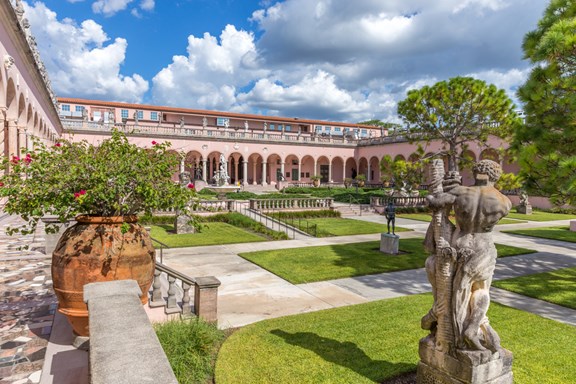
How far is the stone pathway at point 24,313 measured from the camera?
4270mm

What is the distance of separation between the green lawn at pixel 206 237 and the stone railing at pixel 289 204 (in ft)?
14.2

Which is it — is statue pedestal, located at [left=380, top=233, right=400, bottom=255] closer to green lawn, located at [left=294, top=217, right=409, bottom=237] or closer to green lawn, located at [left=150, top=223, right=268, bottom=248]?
green lawn, located at [left=294, top=217, right=409, bottom=237]

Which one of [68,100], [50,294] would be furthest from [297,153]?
[50,294]

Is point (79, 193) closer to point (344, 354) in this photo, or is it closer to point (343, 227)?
point (344, 354)

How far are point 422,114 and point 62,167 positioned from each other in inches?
961

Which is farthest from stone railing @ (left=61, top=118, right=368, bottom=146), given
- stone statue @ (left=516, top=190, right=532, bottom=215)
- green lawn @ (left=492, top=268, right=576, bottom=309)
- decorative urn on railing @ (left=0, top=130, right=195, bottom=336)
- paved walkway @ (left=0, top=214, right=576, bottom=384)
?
green lawn @ (left=492, top=268, right=576, bottom=309)

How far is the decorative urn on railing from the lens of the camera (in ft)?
14.0

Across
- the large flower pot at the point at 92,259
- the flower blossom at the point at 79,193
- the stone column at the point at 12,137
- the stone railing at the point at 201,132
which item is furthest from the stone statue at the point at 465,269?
the stone railing at the point at 201,132

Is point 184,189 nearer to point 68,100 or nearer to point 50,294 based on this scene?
point 50,294

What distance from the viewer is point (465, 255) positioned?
144 inches

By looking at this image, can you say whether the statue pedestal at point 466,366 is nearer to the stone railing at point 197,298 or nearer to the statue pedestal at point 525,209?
the stone railing at point 197,298

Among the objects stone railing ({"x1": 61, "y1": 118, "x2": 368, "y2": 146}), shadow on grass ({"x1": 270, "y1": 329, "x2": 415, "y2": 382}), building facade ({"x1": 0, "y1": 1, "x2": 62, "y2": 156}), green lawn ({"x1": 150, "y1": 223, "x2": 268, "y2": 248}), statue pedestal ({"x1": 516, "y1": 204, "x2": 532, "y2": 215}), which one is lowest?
shadow on grass ({"x1": 270, "y1": 329, "x2": 415, "y2": 382})

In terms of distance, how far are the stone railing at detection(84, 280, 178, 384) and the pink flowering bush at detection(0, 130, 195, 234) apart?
1.61 metres

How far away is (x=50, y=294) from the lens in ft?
22.1
